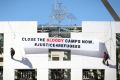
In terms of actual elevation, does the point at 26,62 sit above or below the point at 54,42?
below

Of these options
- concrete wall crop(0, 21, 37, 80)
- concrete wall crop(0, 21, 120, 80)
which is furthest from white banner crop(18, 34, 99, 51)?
concrete wall crop(0, 21, 37, 80)

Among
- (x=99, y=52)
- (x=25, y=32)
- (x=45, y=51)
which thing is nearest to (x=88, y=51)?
(x=99, y=52)

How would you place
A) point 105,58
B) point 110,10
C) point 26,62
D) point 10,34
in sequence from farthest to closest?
point 110,10, point 10,34, point 26,62, point 105,58

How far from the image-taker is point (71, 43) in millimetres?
38469

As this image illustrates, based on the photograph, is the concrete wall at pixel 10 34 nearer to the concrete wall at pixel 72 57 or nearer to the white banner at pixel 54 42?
the concrete wall at pixel 72 57

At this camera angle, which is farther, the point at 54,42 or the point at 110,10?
the point at 110,10

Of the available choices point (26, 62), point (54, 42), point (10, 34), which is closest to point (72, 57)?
point (54, 42)

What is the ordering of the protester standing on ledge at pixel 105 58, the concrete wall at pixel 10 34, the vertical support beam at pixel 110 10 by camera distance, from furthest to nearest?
1. the vertical support beam at pixel 110 10
2. the concrete wall at pixel 10 34
3. the protester standing on ledge at pixel 105 58

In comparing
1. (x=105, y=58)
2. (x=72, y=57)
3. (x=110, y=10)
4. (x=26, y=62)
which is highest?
(x=110, y=10)

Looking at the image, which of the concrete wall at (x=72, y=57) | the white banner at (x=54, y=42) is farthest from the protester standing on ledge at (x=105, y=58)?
the white banner at (x=54, y=42)

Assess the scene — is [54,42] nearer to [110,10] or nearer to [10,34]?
[10,34]

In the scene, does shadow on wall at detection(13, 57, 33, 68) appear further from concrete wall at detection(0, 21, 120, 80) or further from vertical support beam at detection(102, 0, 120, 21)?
vertical support beam at detection(102, 0, 120, 21)

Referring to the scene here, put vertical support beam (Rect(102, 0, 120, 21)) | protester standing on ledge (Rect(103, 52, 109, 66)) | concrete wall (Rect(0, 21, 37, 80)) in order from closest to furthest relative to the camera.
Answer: protester standing on ledge (Rect(103, 52, 109, 66)) < concrete wall (Rect(0, 21, 37, 80)) < vertical support beam (Rect(102, 0, 120, 21))

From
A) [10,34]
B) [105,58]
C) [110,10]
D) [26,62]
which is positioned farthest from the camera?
[110,10]
